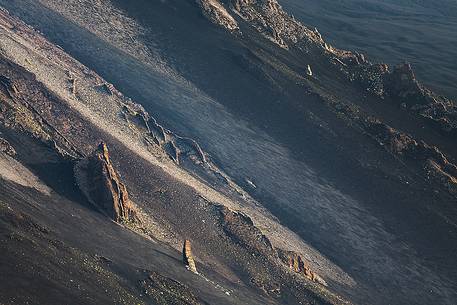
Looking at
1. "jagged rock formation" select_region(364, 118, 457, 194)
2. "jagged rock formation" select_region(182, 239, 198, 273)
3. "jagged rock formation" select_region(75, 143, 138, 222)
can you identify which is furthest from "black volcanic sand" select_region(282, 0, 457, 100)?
"jagged rock formation" select_region(75, 143, 138, 222)

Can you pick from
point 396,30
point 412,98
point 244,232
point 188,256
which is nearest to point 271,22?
point 412,98

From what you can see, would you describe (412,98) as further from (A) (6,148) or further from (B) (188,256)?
(A) (6,148)

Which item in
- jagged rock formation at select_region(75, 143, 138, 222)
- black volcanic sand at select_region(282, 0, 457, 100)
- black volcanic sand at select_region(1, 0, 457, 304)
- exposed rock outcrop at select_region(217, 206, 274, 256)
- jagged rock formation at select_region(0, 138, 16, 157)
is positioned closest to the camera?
jagged rock formation at select_region(0, 138, 16, 157)

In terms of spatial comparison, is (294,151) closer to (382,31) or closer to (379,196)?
(379,196)

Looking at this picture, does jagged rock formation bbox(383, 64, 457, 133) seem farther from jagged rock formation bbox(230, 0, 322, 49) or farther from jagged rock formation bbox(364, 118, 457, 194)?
jagged rock formation bbox(230, 0, 322, 49)

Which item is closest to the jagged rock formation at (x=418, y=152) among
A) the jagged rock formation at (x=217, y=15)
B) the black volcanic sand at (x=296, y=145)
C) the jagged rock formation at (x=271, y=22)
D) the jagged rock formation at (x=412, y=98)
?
the black volcanic sand at (x=296, y=145)

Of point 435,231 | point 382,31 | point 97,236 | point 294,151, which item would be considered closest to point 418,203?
point 435,231
